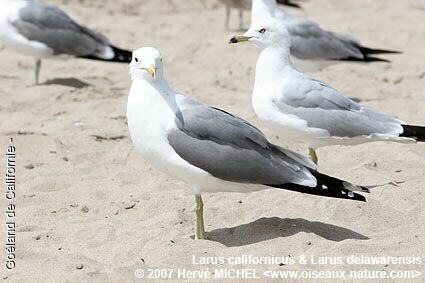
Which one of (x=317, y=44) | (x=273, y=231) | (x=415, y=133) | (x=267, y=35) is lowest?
(x=273, y=231)

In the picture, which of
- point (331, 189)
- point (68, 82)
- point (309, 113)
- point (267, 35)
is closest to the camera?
point (331, 189)

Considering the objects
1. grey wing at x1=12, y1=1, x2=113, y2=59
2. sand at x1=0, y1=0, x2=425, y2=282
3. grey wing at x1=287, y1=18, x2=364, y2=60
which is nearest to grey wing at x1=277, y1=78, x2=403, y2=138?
sand at x1=0, y1=0, x2=425, y2=282

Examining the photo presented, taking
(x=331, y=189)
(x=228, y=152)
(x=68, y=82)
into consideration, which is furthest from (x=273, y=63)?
(x=68, y=82)

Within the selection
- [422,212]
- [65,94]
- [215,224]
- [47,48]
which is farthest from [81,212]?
[47,48]

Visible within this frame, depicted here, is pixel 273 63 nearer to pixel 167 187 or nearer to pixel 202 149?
pixel 167 187

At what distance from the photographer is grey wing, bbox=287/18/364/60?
8.05 metres

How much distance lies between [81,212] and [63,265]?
903 millimetres

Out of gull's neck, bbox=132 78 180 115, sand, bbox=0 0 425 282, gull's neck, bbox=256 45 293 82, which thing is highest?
gull's neck, bbox=132 78 180 115

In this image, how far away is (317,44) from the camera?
26.7ft

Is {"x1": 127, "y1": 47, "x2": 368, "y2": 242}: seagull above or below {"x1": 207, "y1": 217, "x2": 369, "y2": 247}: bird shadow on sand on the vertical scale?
above

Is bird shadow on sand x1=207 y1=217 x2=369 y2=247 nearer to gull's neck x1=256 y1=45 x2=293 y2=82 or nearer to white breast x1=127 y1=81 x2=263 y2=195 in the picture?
white breast x1=127 y1=81 x2=263 y2=195

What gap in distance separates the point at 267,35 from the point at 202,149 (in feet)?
4.98

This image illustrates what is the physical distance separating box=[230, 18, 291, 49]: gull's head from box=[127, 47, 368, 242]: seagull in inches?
49.5

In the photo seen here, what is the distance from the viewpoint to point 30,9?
8438mm
